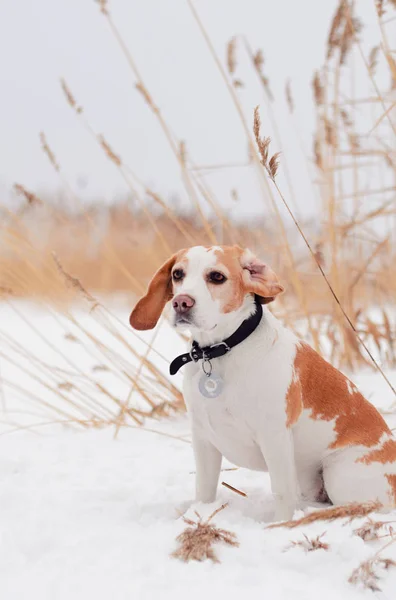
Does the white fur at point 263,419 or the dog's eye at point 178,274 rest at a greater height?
the dog's eye at point 178,274

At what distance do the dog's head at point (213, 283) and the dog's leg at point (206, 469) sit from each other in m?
0.37

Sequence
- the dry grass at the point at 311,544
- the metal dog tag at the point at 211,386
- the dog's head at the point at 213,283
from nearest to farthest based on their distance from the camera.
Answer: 1. the dry grass at the point at 311,544
2. the dog's head at the point at 213,283
3. the metal dog tag at the point at 211,386

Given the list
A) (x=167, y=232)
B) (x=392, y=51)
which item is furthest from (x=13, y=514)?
(x=167, y=232)

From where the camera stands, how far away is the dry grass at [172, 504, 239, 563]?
1347 millimetres

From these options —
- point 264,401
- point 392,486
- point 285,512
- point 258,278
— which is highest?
point 258,278

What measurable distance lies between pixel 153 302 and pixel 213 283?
0.23 m

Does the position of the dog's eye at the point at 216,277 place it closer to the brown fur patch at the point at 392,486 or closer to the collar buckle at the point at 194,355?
the collar buckle at the point at 194,355

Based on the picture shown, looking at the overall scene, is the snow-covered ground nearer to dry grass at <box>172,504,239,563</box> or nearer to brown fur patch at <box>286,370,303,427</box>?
dry grass at <box>172,504,239,563</box>

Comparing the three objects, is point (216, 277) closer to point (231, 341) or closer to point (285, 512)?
point (231, 341)

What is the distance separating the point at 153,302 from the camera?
166 centimetres

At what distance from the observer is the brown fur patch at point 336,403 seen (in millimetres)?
1627

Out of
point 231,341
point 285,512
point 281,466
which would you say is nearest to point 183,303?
point 231,341

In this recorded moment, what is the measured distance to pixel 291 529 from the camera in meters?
1.44

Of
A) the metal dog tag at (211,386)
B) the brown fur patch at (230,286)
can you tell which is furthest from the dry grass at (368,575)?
the brown fur patch at (230,286)
